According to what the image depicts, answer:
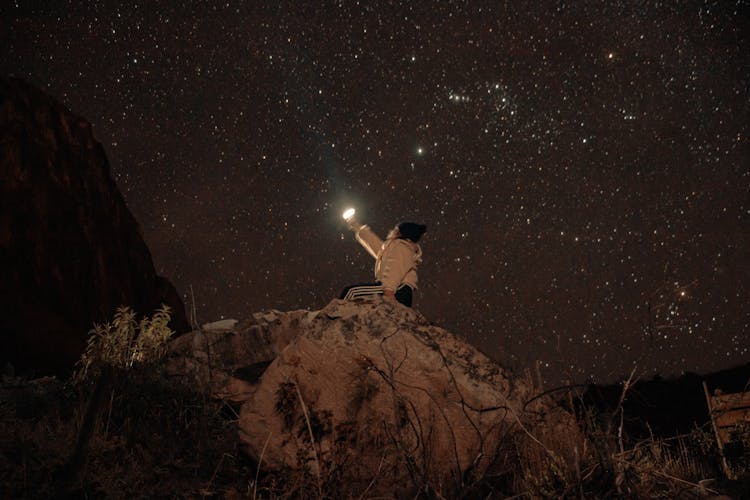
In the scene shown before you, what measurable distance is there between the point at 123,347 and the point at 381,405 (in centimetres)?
278

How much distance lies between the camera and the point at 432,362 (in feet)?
11.7

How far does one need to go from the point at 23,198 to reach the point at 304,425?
21246 millimetres

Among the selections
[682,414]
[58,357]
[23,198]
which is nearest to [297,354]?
[58,357]

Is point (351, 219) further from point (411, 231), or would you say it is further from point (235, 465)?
point (235, 465)

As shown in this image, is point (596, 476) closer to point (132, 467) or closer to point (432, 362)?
point (432, 362)

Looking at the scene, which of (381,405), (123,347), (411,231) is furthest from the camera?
(411,231)

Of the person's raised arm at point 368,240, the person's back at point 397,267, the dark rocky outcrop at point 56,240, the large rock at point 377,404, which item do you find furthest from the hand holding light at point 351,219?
the dark rocky outcrop at point 56,240

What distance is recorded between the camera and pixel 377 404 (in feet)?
11.5

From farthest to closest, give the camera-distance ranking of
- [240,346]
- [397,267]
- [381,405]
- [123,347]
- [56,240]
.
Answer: [56,240] < [240,346] < [397,267] < [123,347] < [381,405]

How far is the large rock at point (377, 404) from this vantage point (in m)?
3.23

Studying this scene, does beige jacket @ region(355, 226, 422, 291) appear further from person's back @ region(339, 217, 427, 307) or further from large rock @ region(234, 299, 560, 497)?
large rock @ region(234, 299, 560, 497)

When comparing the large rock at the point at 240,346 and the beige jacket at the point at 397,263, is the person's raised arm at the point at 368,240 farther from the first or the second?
the large rock at the point at 240,346

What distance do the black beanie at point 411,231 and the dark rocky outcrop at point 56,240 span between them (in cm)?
1355

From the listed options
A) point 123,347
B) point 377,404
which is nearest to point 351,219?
point 123,347
